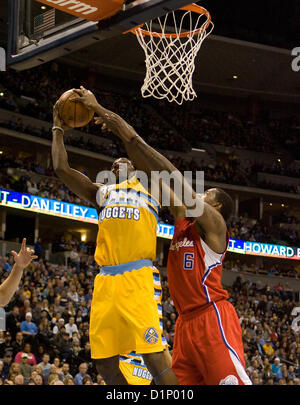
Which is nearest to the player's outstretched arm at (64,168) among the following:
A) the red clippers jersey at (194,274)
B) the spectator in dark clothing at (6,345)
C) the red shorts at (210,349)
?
the red clippers jersey at (194,274)

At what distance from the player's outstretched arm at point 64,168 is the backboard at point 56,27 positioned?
48 cm

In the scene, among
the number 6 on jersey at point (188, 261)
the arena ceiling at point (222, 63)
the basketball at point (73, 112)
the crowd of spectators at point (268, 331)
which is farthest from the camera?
the arena ceiling at point (222, 63)

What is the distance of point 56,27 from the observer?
16.0 feet

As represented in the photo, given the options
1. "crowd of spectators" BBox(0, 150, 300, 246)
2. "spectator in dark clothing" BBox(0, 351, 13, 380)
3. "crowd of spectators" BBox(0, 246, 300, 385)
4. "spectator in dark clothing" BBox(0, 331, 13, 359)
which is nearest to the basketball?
"crowd of spectators" BBox(0, 246, 300, 385)

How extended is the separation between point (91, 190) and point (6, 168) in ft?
50.4

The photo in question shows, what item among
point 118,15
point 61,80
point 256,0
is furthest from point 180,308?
point 256,0

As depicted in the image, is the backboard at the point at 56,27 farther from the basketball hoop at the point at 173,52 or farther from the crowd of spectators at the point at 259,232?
the crowd of spectators at the point at 259,232

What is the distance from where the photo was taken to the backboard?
4289mm

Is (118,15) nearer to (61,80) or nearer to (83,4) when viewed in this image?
(83,4)

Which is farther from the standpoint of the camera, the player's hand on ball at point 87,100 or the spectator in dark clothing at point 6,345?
the spectator in dark clothing at point 6,345

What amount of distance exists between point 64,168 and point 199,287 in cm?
149

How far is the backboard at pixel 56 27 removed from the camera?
429 cm

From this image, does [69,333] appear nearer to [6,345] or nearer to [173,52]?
[6,345]
